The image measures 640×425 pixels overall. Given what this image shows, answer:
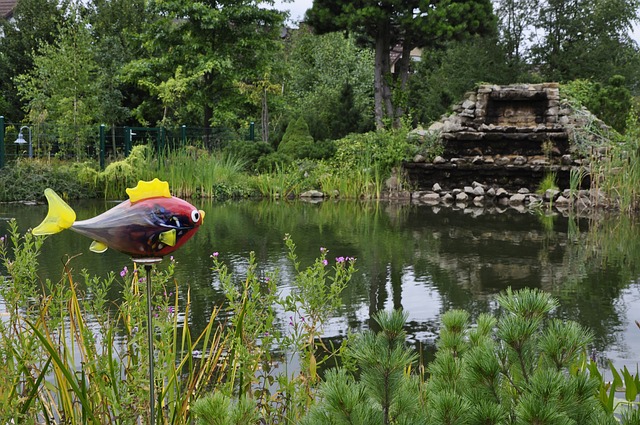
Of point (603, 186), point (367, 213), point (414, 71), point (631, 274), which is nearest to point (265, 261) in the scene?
point (631, 274)

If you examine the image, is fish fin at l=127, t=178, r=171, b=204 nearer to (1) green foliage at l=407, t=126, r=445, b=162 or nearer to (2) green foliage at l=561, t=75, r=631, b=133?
(1) green foliage at l=407, t=126, r=445, b=162

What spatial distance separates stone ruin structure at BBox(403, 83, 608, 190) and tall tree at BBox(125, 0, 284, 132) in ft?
20.2

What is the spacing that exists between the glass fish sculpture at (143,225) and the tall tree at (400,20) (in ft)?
59.1

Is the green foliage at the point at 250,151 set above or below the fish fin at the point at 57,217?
below

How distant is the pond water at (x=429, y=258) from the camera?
5.36 metres

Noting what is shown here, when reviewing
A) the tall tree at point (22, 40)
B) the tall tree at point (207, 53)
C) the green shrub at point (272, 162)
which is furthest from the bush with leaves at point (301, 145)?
the tall tree at point (22, 40)

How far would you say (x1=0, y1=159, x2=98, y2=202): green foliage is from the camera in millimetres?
15203

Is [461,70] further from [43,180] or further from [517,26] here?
[43,180]

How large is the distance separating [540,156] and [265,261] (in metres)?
11.2

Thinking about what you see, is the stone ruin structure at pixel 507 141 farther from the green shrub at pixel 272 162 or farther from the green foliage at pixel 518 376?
the green foliage at pixel 518 376

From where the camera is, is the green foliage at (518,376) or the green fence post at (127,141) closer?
the green foliage at (518,376)

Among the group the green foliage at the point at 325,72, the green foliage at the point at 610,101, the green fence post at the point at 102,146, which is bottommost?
the green fence post at the point at 102,146

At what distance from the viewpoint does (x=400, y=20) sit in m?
20.6

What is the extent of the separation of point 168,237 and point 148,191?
0.14 metres
